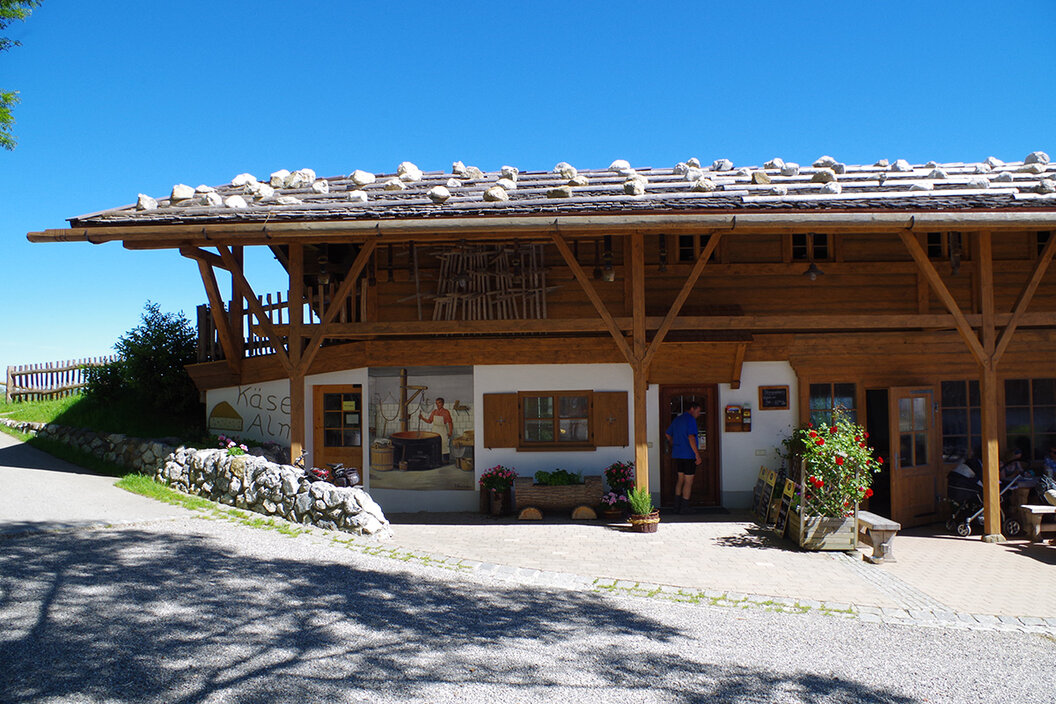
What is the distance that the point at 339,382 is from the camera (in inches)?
449

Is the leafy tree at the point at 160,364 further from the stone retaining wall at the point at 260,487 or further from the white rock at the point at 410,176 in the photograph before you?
the white rock at the point at 410,176

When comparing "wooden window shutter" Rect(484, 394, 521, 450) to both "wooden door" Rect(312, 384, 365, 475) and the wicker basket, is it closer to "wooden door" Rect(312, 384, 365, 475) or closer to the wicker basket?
"wooden door" Rect(312, 384, 365, 475)

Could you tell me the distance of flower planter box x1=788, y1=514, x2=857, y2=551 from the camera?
8406 millimetres

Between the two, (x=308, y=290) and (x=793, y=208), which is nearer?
(x=793, y=208)

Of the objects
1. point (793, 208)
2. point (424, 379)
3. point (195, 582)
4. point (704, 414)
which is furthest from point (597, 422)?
point (195, 582)

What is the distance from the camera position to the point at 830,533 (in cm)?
842

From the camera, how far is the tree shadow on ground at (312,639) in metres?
4.28

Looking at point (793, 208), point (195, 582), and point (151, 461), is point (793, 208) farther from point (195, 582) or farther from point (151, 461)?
point (151, 461)

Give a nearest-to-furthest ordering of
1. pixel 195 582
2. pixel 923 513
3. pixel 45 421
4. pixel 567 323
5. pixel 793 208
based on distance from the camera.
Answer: pixel 195 582 → pixel 793 208 → pixel 567 323 → pixel 923 513 → pixel 45 421

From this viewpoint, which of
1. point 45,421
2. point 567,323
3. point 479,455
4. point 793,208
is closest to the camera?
point 793,208

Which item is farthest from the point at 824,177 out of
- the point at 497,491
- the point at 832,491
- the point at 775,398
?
the point at 497,491

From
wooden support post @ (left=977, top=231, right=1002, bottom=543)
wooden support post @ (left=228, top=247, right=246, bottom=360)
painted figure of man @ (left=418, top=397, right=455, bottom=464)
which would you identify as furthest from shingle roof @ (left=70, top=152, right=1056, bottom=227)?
painted figure of man @ (left=418, top=397, right=455, bottom=464)

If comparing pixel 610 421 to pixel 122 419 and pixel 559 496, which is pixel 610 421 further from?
pixel 122 419

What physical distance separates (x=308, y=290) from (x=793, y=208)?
7.20m
